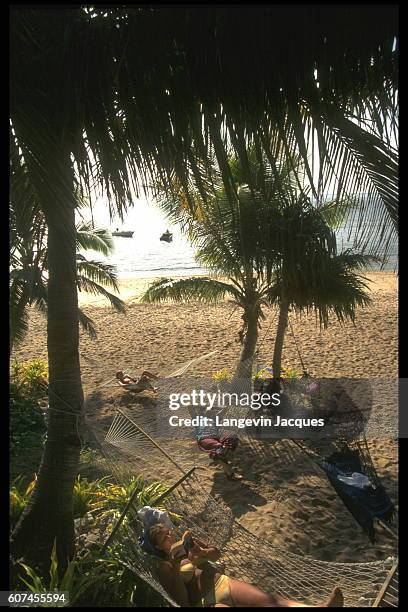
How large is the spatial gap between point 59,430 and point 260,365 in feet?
13.7

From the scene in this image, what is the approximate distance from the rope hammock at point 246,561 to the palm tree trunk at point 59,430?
0.24 meters

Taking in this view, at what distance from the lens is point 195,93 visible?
1989 mm

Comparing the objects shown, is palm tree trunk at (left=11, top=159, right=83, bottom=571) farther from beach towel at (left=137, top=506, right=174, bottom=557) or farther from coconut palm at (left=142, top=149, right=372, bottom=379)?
coconut palm at (left=142, top=149, right=372, bottom=379)

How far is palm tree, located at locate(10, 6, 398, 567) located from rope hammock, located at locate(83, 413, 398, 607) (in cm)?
153

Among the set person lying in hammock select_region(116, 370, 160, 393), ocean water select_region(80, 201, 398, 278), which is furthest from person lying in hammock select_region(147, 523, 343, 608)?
ocean water select_region(80, 201, 398, 278)

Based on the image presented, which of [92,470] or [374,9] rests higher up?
[374,9]

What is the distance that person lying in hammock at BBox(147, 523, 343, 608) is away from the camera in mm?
2473

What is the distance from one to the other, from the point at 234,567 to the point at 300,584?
1.17 ft
